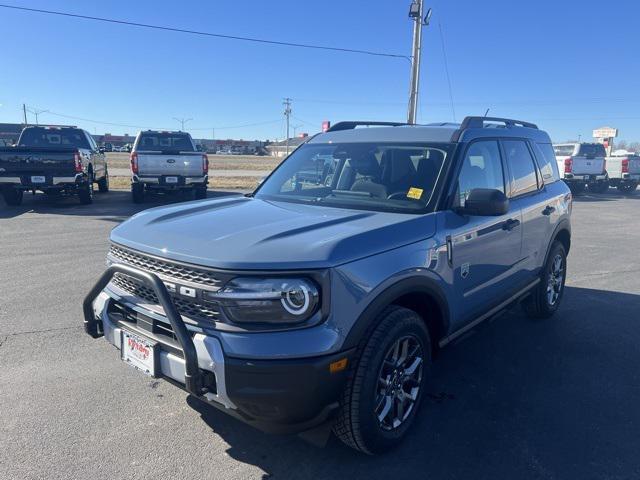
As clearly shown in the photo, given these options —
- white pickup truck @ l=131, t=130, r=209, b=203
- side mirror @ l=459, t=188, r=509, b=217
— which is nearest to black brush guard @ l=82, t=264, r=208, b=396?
side mirror @ l=459, t=188, r=509, b=217

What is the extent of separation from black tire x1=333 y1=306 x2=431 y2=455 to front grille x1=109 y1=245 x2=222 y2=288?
0.88 meters

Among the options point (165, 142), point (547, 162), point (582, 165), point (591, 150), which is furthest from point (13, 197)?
point (591, 150)

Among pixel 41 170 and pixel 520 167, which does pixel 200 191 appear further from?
pixel 520 167

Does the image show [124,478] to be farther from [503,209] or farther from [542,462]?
[503,209]

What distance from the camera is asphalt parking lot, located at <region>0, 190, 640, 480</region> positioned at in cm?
279

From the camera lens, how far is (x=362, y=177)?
386 centimetres

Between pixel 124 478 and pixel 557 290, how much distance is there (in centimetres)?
468

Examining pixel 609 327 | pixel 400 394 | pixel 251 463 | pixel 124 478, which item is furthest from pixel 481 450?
pixel 609 327

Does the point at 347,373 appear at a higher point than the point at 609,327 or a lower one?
higher

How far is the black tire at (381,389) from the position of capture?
2594 millimetres

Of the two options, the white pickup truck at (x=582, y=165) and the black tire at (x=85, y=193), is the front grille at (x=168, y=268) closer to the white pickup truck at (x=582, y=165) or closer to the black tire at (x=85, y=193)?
the black tire at (x=85, y=193)

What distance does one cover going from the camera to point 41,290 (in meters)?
5.80

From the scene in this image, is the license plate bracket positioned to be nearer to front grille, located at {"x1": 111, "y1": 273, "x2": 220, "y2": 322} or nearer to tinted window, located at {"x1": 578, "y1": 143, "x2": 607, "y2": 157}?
front grille, located at {"x1": 111, "y1": 273, "x2": 220, "y2": 322}

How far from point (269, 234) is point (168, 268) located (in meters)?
0.57
